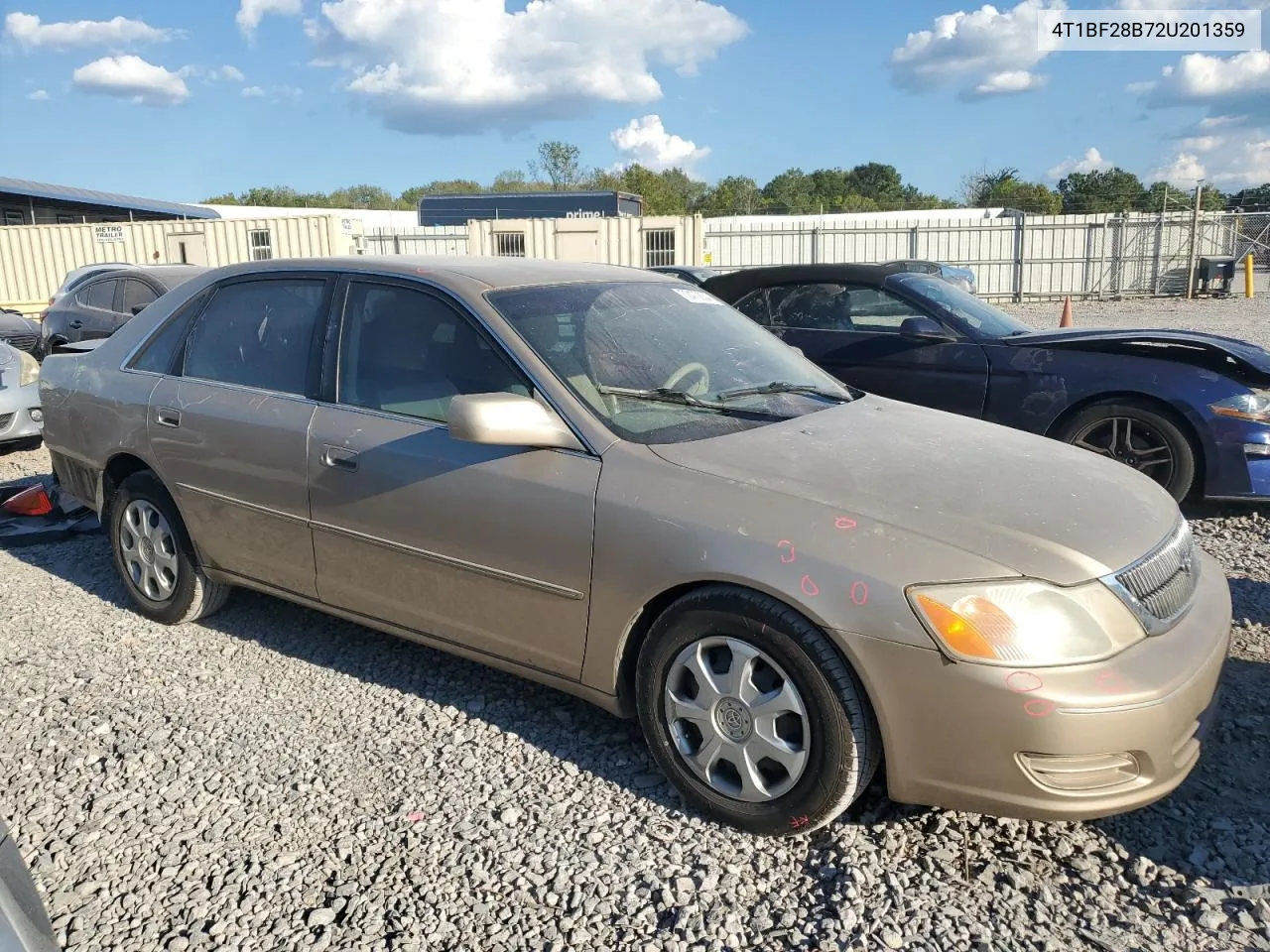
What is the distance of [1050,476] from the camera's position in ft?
9.82

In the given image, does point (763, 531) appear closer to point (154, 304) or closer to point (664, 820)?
point (664, 820)

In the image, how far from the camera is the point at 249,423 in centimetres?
382

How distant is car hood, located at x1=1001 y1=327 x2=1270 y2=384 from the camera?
18.1 feet

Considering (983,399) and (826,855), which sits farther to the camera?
(983,399)

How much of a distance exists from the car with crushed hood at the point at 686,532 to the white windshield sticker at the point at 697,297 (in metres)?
0.02

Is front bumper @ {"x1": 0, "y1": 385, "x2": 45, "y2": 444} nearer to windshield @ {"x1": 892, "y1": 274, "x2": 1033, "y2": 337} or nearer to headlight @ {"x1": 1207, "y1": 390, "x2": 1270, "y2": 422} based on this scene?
windshield @ {"x1": 892, "y1": 274, "x2": 1033, "y2": 337}

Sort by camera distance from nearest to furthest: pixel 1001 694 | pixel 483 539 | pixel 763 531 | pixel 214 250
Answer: pixel 1001 694 → pixel 763 531 → pixel 483 539 → pixel 214 250

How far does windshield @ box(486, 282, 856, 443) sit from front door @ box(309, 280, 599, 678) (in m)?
0.20

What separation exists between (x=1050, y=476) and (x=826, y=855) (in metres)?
1.32

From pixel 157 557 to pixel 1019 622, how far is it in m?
3.68

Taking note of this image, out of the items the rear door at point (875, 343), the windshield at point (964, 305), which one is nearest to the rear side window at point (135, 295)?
the rear door at point (875, 343)

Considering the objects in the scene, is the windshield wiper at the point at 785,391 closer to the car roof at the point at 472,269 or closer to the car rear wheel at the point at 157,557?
the car roof at the point at 472,269

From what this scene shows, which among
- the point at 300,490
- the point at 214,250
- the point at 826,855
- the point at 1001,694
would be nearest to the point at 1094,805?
the point at 1001,694

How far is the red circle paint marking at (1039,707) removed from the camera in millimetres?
2344
